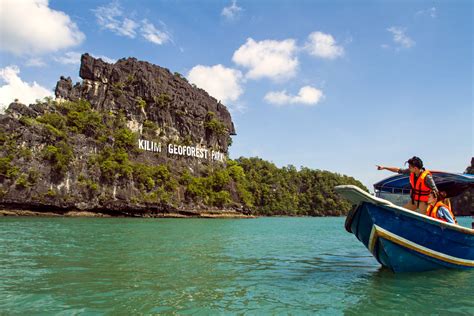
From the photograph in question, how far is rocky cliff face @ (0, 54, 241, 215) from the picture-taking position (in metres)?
45.0

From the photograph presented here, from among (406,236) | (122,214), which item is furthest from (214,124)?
(406,236)

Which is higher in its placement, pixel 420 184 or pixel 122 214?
pixel 420 184

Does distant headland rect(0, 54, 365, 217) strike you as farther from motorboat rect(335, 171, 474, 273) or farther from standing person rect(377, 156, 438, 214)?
standing person rect(377, 156, 438, 214)

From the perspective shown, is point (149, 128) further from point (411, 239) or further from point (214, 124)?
point (411, 239)

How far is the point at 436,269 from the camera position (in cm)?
863

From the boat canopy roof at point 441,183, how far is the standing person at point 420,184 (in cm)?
172

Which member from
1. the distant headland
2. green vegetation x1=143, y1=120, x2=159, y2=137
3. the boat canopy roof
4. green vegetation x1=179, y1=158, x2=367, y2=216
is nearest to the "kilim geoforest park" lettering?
the distant headland

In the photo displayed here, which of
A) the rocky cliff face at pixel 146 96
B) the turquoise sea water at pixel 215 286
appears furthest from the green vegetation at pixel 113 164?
the turquoise sea water at pixel 215 286

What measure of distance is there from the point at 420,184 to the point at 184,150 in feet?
183

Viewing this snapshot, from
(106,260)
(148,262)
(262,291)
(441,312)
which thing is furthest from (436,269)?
(106,260)

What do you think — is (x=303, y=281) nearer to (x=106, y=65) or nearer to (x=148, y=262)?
(x=148, y=262)

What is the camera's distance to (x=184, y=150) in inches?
2475

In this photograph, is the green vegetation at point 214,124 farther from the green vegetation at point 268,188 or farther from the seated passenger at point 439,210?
the seated passenger at point 439,210

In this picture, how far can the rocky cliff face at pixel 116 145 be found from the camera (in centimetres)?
4497
